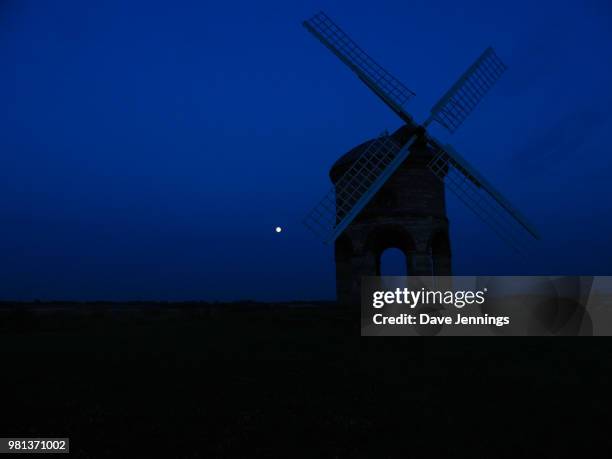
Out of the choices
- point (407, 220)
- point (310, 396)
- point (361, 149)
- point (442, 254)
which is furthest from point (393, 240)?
point (310, 396)

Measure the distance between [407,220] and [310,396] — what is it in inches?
532

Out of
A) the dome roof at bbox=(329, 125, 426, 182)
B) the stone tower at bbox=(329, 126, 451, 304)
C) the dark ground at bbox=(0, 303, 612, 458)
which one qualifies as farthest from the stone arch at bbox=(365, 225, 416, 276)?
the dark ground at bbox=(0, 303, 612, 458)

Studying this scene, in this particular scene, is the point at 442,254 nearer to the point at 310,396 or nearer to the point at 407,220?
the point at 407,220

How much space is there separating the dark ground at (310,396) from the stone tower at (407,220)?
5865 mm

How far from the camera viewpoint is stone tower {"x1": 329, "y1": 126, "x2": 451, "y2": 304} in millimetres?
20078

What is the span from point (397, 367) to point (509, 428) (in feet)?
14.3

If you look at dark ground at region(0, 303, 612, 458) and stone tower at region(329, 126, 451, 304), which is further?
stone tower at region(329, 126, 451, 304)

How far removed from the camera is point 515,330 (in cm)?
1688

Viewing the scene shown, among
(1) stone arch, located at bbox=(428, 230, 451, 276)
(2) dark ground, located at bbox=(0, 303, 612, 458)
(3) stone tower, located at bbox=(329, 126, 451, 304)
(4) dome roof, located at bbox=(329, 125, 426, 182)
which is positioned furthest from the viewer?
(1) stone arch, located at bbox=(428, 230, 451, 276)

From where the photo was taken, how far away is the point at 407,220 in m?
20.1

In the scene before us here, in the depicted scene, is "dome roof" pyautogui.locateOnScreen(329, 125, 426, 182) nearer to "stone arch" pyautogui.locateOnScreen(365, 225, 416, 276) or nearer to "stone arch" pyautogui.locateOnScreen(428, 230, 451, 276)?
Answer: "stone arch" pyautogui.locateOnScreen(365, 225, 416, 276)

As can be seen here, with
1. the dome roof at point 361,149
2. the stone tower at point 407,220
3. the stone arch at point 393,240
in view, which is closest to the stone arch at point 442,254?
the stone tower at point 407,220

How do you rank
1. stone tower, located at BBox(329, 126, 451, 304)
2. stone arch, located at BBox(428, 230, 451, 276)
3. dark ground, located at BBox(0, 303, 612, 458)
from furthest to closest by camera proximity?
stone arch, located at BBox(428, 230, 451, 276) < stone tower, located at BBox(329, 126, 451, 304) < dark ground, located at BBox(0, 303, 612, 458)

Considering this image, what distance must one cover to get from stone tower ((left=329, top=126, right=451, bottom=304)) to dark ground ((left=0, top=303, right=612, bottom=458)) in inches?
231
